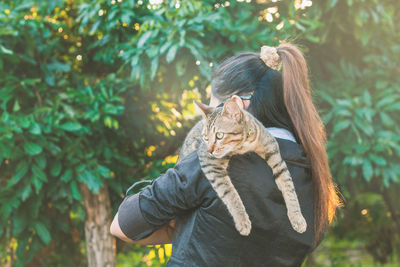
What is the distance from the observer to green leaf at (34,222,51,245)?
2.96m

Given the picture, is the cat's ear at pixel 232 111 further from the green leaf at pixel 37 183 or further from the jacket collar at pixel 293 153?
the green leaf at pixel 37 183

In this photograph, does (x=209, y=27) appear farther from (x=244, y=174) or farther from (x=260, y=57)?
(x=244, y=174)

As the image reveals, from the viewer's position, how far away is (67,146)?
2914mm

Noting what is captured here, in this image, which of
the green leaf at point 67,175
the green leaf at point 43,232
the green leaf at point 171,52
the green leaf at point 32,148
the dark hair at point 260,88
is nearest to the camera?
the dark hair at point 260,88

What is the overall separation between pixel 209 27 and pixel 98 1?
0.81 m

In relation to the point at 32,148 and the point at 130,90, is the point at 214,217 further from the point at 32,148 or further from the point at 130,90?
the point at 130,90

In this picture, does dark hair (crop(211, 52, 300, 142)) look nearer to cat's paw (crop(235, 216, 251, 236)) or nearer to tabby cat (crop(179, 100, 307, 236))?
tabby cat (crop(179, 100, 307, 236))

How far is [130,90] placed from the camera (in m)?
3.29

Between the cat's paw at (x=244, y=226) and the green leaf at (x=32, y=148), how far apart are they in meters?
1.75

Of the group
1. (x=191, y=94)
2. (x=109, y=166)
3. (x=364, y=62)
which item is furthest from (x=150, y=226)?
(x=364, y=62)

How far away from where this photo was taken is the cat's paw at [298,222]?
57.5 inches

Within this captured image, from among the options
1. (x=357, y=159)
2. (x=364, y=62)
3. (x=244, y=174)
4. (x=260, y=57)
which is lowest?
(x=357, y=159)

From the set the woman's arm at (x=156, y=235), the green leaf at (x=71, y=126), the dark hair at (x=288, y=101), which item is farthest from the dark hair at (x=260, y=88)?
the green leaf at (x=71, y=126)

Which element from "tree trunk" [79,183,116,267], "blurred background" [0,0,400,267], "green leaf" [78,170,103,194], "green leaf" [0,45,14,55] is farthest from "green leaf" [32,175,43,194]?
"green leaf" [0,45,14,55]
